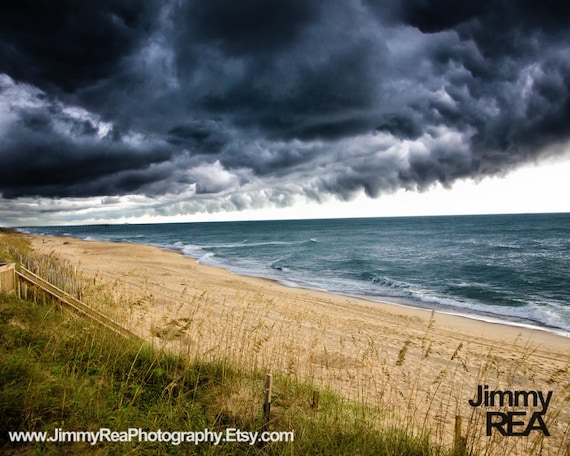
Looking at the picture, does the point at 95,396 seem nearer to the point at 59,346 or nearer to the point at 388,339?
the point at 59,346

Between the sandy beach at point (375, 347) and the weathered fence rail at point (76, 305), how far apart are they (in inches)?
16.4

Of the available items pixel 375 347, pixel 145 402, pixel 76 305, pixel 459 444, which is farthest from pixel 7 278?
pixel 375 347

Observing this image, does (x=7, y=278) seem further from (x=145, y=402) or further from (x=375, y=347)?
(x=375, y=347)

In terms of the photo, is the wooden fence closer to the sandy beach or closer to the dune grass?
the sandy beach

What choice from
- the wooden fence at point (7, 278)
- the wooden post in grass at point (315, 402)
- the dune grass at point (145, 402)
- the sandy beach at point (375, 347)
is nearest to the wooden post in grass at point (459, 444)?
the dune grass at point (145, 402)

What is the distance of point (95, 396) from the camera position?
4285mm

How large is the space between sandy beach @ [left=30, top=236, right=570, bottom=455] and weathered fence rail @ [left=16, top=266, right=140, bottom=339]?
16.4 inches

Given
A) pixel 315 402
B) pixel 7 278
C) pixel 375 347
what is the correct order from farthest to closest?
pixel 375 347
pixel 7 278
pixel 315 402

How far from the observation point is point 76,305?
7.67m

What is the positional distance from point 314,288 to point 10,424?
904 inches

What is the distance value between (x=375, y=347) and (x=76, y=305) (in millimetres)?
8941

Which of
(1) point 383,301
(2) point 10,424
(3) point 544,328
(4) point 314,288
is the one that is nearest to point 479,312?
(3) point 544,328

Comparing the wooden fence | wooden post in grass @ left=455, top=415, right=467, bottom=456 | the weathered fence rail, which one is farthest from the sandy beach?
the wooden fence

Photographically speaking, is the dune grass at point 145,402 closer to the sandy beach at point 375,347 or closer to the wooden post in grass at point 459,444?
the wooden post in grass at point 459,444
